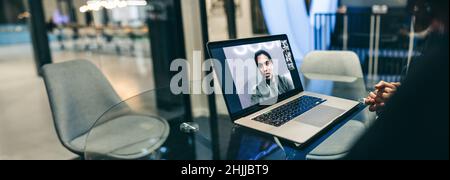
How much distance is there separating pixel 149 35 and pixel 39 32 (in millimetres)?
3029

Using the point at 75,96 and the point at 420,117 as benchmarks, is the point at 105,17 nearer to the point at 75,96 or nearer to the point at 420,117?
the point at 75,96

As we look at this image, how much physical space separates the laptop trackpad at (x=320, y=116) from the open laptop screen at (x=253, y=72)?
17 centimetres

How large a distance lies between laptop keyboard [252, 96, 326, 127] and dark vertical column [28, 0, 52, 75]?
202 inches

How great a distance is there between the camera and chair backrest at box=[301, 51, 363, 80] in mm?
2330

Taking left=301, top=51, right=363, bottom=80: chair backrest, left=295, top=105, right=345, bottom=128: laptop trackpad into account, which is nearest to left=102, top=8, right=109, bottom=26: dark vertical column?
left=301, top=51, right=363, bottom=80: chair backrest

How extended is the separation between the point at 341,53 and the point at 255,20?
5.70ft

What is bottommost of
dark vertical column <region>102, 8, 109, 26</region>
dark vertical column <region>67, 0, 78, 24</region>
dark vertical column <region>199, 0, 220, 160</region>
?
dark vertical column <region>199, 0, 220, 160</region>

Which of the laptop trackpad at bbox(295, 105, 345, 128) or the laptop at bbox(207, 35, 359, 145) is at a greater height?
the laptop at bbox(207, 35, 359, 145)

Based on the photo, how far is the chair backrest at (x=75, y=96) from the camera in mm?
1821

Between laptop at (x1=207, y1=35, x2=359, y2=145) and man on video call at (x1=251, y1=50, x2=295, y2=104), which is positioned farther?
man on video call at (x1=251, y1=50, x2=295, y2=104)

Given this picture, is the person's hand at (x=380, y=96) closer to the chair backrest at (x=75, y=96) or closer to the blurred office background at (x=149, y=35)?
the blurred office background at (x=149, y=35)

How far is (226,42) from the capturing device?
4.25ft

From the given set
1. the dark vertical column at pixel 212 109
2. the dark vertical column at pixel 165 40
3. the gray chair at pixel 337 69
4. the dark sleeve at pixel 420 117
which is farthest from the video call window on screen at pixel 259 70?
the dark vertical column at pixel 165 40

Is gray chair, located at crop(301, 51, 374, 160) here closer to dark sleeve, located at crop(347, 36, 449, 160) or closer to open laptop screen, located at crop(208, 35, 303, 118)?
open laptop screen, located at crop(208, 35, 303, 118)
